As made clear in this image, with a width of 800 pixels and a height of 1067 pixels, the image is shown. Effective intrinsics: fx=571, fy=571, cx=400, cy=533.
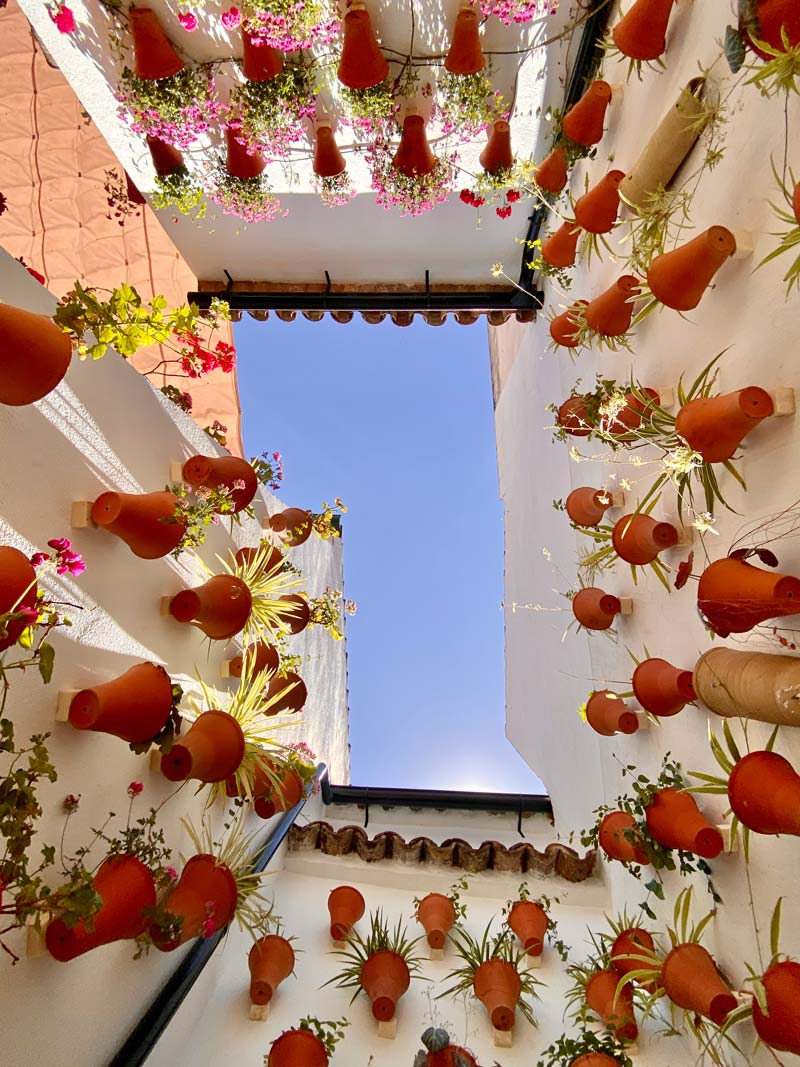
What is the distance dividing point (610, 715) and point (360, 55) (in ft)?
11.5

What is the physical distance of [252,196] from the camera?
377 centimetres

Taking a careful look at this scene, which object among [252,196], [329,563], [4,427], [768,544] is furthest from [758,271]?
[329,563]

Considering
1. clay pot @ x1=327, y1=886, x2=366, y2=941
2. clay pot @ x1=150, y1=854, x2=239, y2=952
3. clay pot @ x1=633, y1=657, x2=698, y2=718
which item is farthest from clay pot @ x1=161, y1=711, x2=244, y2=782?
clay pot @ x1=633, y1=657, x2=698, y2=718

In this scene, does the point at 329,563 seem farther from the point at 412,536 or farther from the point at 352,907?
the point at 352,907

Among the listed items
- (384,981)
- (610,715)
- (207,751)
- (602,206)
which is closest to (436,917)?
(384,981)

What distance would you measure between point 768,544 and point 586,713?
158 centimetres

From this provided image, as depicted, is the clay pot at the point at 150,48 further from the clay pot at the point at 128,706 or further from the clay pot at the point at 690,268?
the clay pot at the point at 128,706

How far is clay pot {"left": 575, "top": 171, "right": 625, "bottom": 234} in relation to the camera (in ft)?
8.54

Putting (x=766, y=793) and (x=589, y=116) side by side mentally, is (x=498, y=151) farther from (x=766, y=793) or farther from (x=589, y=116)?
(x=766, y=793)

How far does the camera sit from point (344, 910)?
134 inches

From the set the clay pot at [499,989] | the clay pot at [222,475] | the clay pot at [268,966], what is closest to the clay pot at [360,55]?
the clay pot at [222,475]

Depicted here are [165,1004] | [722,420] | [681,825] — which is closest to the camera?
[722,420]

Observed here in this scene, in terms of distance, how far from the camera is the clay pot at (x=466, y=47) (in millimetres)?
2879

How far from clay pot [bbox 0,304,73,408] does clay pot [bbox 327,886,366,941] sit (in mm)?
Result: 3248
